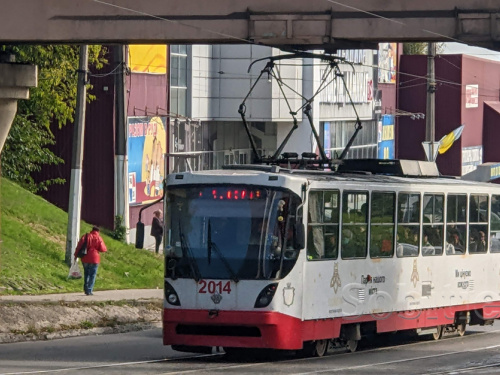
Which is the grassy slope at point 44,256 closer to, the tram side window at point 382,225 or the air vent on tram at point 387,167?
the air vent on tram at point 387,167

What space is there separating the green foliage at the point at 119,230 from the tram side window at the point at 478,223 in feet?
49.8

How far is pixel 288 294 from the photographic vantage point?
57.4ft

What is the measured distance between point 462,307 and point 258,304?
6.46 meters

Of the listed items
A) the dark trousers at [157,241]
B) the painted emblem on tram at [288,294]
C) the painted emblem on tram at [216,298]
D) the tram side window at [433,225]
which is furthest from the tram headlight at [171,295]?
the dark trousers at [157,241]

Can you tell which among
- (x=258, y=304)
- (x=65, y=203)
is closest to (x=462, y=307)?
(x=258, y=304)

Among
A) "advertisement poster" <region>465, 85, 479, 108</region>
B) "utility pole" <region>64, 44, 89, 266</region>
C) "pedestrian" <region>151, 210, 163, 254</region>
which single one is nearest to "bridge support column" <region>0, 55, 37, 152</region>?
"utility pole" <region>64, 44, 89, 266</region>

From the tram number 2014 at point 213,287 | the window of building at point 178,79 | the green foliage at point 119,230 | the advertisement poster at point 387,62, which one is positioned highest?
the advertisement poster at point 387,62

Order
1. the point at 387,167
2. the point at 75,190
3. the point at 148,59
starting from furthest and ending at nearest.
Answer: the point at 148,59
the point at 75,190
the point at 387,167

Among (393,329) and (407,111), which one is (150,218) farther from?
(407,111)

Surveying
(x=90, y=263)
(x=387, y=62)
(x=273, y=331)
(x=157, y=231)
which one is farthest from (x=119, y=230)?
(x=387, y=62)

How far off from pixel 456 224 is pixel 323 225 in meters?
4.51

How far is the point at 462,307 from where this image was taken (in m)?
22.6

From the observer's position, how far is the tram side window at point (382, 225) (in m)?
19.6

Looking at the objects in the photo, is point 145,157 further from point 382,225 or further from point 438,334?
point 382,225
